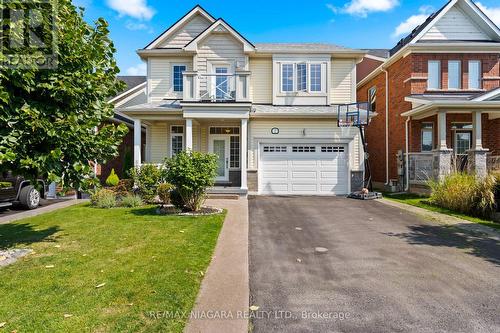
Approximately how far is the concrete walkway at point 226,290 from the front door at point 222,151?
327 inches

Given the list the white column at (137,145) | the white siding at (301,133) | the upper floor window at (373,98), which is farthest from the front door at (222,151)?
the upper floor window at (373,98)

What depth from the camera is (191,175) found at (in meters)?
8.33

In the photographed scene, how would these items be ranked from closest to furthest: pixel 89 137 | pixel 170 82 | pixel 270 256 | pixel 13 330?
pixel 13 330 → pixel 270 256 → pixel 89 137 → pixel 170 82

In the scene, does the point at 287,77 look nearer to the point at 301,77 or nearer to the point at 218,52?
the point at 301,77

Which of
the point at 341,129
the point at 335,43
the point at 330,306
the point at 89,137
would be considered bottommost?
the point at 330,306

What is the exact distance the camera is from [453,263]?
479cm

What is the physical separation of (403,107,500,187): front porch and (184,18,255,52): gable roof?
839cm

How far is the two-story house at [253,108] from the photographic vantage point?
13.4 m

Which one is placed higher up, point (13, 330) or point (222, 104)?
point (222, 104)

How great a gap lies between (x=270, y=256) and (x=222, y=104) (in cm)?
861

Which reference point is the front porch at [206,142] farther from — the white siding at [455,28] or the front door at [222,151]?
the white siding at [455,28]

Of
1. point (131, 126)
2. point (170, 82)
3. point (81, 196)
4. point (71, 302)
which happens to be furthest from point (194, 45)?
point (71, 302)

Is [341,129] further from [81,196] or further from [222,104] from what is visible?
[81,196]

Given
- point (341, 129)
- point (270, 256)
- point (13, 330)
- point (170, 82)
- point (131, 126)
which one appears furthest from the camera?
point (131, 126)
